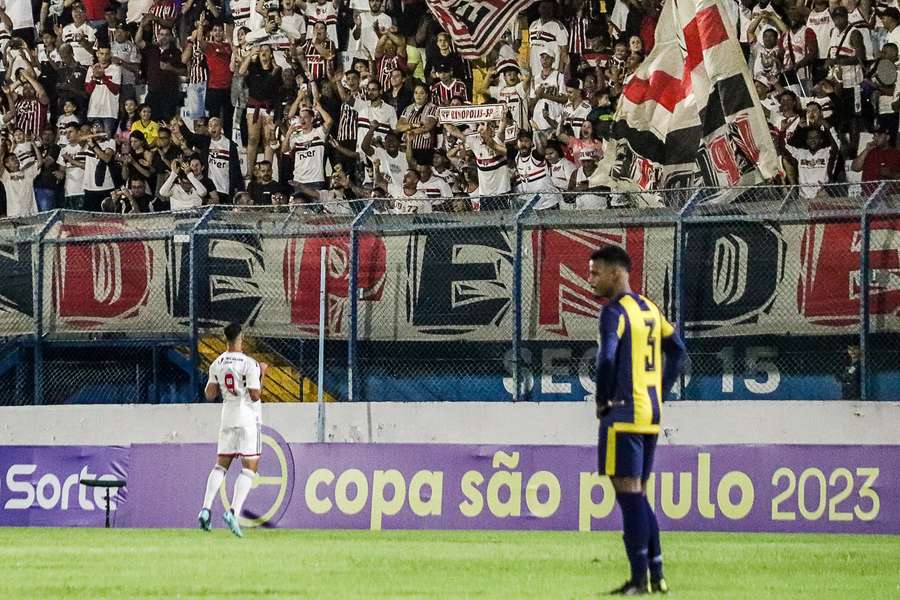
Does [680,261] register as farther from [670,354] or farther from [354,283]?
[670,354]

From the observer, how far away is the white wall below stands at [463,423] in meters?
16.1

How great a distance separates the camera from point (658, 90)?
63.8ft

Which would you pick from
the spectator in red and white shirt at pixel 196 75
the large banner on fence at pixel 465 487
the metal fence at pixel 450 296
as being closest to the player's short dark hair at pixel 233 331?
the metal fence at pixel 450 296

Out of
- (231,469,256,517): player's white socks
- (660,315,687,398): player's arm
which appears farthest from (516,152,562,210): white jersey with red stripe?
(660,315,687,398): player's arm

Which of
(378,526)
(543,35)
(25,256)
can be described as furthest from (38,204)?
(378,526)

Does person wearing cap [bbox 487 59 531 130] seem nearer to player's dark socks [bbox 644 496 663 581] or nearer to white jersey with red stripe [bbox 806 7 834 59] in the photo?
white jersey with red stripe [bbox 806 7 834 59]

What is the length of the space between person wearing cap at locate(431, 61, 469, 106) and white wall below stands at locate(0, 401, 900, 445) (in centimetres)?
686

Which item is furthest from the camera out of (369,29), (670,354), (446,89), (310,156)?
(369,29)

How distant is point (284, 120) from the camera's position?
24.6m

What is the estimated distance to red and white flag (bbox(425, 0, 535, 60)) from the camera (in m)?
23.3

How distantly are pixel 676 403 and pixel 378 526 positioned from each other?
134 inches

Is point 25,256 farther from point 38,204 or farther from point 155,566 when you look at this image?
point 155,566

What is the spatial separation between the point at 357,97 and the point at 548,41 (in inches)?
118

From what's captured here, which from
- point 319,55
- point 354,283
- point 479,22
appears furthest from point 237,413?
point 319,55
